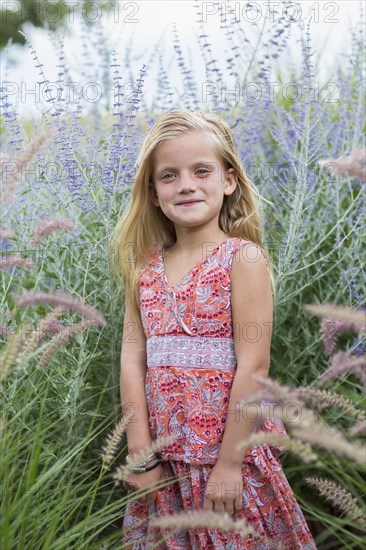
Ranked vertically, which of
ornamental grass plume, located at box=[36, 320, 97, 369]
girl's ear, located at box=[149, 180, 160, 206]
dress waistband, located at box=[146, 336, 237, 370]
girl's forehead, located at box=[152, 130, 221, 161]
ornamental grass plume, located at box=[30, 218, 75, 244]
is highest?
girl's forehead, located at box=[152, 130, 221, 161]

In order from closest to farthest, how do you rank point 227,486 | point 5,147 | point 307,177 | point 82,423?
point 227,486 → point 82,423 → point 307,177 → point 5,147

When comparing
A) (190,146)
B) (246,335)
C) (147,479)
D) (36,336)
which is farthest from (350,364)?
(190,146)

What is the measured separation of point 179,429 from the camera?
2350 millimetres

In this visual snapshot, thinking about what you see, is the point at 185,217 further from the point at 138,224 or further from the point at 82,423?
the point at 82,423

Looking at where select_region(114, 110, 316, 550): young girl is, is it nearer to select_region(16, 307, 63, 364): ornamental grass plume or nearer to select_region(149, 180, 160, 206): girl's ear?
select_region(149, 180, 160, 206): girl's ear

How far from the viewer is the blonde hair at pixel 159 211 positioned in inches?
99.2

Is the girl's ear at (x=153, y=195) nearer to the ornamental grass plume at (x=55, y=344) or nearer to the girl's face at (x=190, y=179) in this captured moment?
the girl's face at (x=190, y=179)

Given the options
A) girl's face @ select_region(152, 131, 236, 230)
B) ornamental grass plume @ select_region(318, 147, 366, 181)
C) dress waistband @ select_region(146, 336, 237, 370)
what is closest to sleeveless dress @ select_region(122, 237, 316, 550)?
dress waistband @ select_region(146, 336, 237, 370)

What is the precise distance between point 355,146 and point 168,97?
2.74ft

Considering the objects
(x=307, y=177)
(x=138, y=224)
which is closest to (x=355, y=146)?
(x=307, y=177)

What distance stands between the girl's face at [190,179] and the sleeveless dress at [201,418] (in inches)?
5.2

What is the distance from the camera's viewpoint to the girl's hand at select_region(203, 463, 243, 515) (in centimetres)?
223

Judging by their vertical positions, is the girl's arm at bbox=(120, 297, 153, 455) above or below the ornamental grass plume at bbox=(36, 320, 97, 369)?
below

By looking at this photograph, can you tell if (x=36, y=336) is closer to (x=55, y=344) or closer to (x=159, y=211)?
(x=55, y=344)
